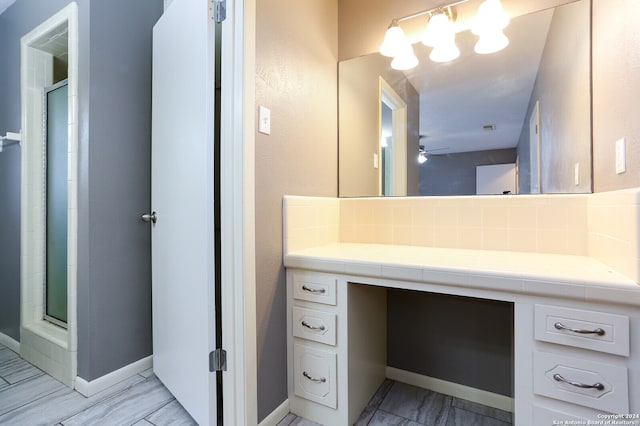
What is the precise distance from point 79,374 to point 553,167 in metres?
2.55

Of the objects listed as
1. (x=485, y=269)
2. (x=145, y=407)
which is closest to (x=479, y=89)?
(x=485, y=269)

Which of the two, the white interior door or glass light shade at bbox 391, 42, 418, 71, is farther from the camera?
glass light shade at bbox 391, 42, 418, 71

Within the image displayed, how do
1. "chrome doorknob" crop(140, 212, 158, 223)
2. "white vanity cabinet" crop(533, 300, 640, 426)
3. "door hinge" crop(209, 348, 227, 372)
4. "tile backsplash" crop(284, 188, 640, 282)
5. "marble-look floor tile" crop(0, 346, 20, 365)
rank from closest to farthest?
"white vanity cabinet" crop(533, 300, 640, 426) < "tile backsplash" crop(284, 188, 640, 282) < "door hinge" crop(209, 348, 227, 372) < "chrome doorknob" crop(140, 212, 158, 223) < "marble-look floor tile" crop(0, 346, 20, 365)

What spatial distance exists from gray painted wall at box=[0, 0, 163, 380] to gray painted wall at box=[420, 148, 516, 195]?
1622mm

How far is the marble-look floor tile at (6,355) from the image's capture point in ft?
6.66

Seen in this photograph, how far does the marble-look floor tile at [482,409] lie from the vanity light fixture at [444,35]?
1.73 metres

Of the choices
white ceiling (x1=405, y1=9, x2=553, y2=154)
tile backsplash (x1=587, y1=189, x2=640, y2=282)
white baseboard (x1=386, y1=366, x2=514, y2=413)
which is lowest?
white baseboard (x1=386, y1=366, x2=514, y2=413)

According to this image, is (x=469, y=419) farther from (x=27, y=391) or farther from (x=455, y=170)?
(x=27, y=391)

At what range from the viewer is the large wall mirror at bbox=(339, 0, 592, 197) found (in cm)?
138

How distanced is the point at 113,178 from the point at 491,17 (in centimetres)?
206

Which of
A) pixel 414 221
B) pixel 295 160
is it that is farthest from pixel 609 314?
pixel 295 160

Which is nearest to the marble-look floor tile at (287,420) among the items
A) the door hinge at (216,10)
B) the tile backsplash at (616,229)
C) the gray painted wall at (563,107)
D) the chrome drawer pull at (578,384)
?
the chrome drawer pull at (578,384)

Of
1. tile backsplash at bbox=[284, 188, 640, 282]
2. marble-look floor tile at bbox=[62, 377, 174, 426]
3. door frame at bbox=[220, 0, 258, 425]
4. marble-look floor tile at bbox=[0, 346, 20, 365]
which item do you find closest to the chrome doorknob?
door frame at bbox=[220, 0, 258, 425]

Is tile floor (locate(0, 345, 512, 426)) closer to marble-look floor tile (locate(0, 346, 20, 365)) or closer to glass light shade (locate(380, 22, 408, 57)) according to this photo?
marble-look floor tile (locate(0, 346, 20, 365))
